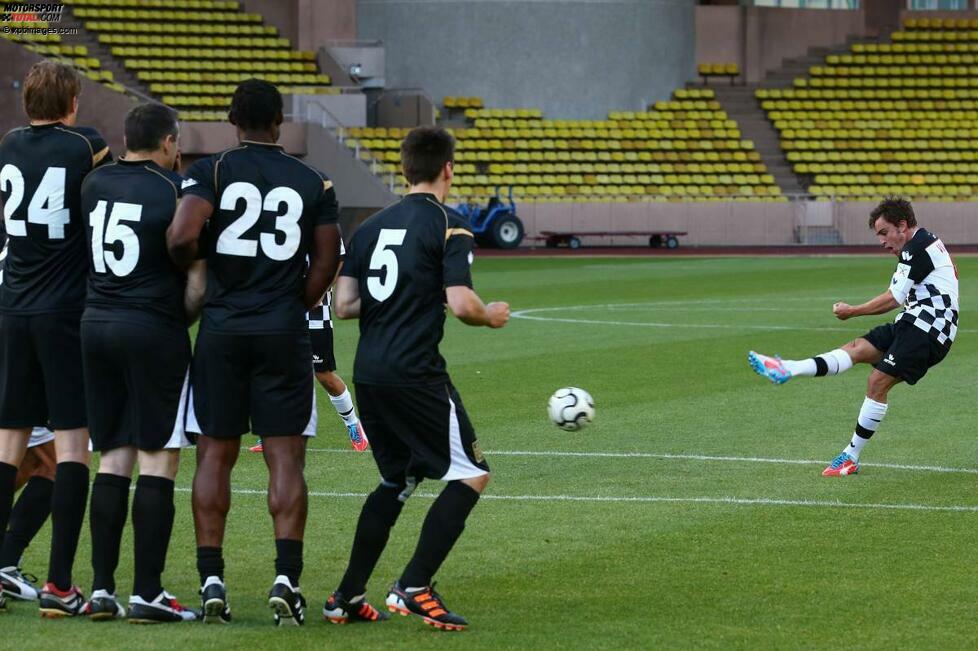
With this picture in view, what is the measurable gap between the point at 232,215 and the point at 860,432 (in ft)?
16.3

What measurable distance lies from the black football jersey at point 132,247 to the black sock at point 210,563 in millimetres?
894

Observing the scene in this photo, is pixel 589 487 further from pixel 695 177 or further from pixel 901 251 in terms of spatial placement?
pixel 695 177

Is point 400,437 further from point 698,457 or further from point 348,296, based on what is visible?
point 698,457

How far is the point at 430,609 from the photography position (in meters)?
5.89

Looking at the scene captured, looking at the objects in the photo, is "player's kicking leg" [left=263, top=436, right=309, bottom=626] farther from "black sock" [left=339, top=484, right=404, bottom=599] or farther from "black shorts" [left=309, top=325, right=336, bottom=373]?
"black shorts" [left=309, top=325, right=336, bottom=373]

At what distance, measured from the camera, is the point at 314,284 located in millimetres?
6117

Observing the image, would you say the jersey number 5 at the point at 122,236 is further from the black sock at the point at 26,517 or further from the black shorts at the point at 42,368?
the black sock at the point at 26,517

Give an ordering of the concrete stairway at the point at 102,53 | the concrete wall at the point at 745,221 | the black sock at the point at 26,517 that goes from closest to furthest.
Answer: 1. the black sock at the point at 26,517
2. the concrete stairway at the point at 102,53
3. the concrete wall at the point at 745,221

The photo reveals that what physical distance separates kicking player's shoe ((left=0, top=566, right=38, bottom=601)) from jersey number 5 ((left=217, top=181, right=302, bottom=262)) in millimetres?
1691

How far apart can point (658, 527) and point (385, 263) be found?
2.58 meters

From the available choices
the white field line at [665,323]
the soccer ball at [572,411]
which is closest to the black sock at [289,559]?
the soccer ball at [572,411]

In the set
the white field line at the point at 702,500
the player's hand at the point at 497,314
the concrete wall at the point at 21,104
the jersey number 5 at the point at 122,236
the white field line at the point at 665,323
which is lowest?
the white field line at the point at 702,500

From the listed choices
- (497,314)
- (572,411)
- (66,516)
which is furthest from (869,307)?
(66,516)

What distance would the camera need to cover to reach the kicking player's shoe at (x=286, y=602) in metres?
5.85
